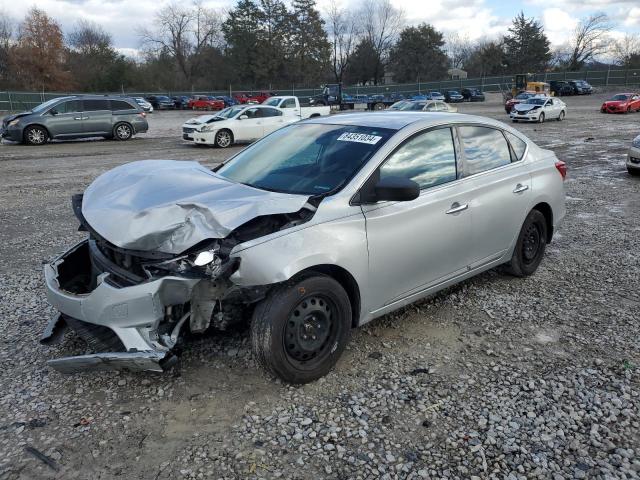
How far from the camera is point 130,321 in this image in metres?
3.06

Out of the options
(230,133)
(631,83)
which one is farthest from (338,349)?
(631,83)

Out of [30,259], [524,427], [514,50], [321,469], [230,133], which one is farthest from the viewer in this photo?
[514,50]

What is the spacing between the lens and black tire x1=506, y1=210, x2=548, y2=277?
501 cm

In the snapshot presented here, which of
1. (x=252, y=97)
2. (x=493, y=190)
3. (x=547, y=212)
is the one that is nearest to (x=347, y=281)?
(x=493, y=190)

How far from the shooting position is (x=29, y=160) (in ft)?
49.4

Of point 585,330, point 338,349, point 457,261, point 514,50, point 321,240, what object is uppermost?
point 514,50

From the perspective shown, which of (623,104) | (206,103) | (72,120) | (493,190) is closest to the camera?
(493,190)

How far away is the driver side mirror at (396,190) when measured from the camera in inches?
133

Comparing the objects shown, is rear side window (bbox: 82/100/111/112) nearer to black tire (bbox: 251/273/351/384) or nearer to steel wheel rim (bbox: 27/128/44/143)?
steel wheel rim (bbox: 27/128/44/143)

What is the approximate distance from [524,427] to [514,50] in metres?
89.7

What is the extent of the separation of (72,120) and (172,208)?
59.1 ft

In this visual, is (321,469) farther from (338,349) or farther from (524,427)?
(524,427)

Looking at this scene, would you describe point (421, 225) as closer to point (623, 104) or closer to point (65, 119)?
point (65, 119)

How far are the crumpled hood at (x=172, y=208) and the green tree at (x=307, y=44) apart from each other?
7564 centimetres
